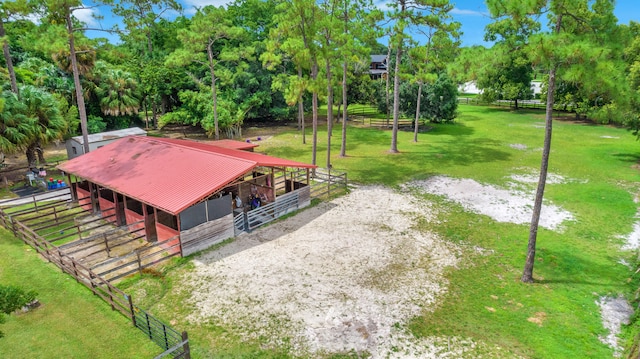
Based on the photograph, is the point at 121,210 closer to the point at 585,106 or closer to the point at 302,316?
the point at 302,316

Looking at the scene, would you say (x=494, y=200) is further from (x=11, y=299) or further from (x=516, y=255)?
(x=11, y=299)

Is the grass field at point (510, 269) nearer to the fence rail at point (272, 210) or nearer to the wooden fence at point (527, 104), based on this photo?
the fence rail at point (272, 210)

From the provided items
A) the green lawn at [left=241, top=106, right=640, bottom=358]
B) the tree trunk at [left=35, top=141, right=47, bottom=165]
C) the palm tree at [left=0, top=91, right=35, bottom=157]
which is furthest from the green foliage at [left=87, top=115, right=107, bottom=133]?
the green lawn at [left=241, top=106, right=640, bottom=358]

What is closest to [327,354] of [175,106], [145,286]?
[145,286]

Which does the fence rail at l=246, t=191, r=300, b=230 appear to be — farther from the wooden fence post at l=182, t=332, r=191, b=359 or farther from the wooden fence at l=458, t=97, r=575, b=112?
the wooden fence at l=458, t=97, r=575, b=112

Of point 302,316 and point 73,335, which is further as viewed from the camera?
point 302,316

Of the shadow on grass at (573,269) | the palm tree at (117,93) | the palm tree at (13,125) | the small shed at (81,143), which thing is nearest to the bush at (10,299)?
the shadow on grass at (573,269)
